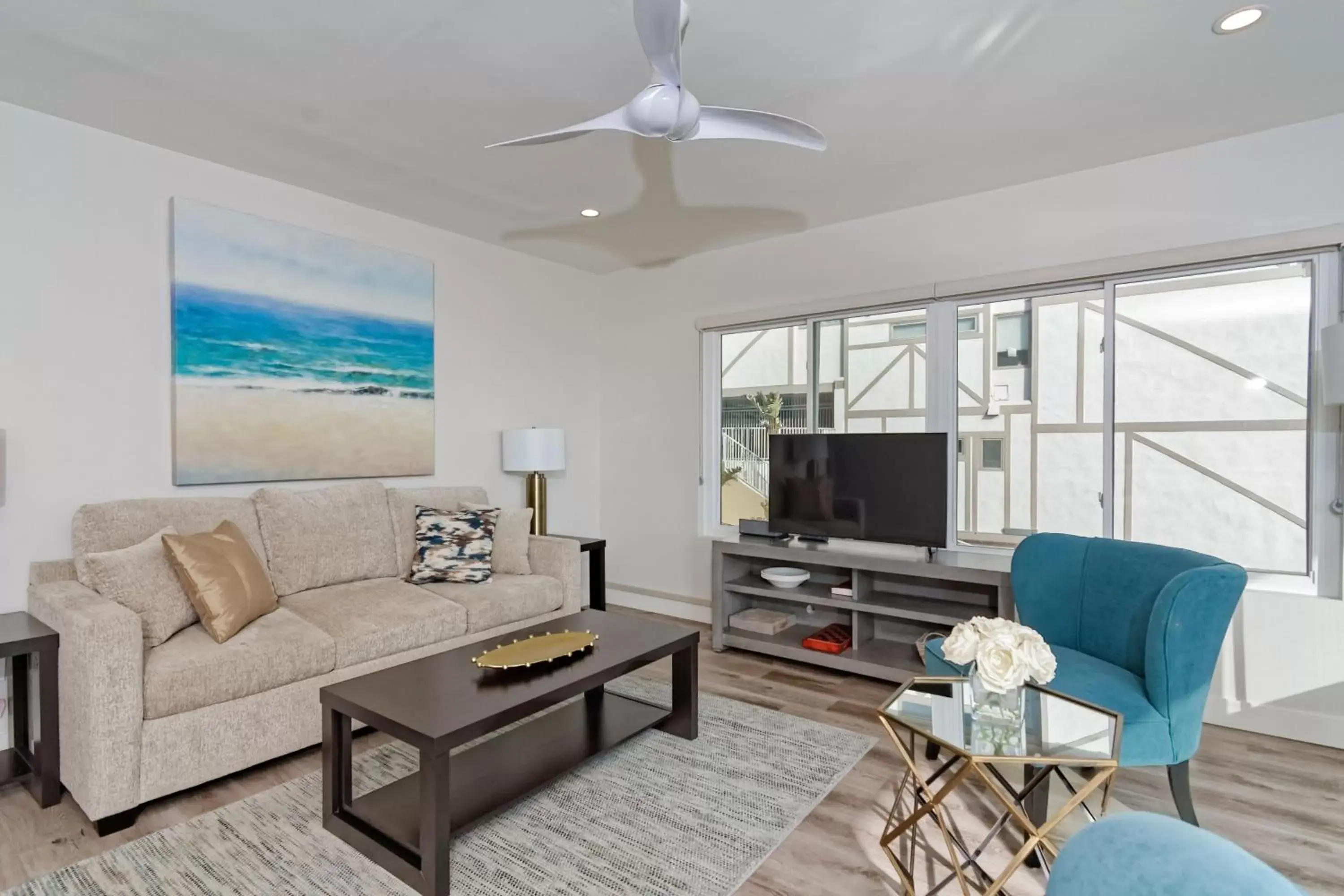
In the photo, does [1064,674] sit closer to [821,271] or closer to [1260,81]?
[1260,81]

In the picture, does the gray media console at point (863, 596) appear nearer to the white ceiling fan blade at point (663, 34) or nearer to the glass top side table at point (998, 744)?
the glass top side table at point (998, 744)

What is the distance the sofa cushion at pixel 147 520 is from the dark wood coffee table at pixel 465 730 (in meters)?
1.28

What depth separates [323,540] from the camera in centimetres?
328

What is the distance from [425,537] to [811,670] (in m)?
2.18

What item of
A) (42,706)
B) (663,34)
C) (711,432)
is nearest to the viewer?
(663,34)

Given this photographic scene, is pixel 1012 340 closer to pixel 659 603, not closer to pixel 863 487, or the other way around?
pixel 863 487

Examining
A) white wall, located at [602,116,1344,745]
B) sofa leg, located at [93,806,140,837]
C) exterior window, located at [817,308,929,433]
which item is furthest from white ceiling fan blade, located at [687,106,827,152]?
sofa leg, located at [93,806,140,837]

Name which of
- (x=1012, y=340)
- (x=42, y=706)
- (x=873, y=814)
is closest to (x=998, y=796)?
(x=873, y=814)

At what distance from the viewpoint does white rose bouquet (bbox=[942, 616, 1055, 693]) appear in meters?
1.62

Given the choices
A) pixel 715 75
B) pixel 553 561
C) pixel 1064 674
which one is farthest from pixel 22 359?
pixel 1064 674

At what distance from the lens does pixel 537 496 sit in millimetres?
4410

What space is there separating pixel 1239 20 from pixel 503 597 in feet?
11.6

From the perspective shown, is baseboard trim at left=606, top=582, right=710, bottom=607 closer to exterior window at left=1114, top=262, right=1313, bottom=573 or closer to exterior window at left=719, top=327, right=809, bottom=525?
exterior window at left=719, top=327, right=809, bottom=525

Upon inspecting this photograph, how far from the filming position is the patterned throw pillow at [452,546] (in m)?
3.47
